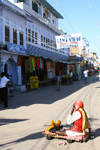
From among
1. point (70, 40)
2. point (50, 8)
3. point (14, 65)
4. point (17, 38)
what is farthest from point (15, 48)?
point (50, 8)

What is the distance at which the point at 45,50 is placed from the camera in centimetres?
2431

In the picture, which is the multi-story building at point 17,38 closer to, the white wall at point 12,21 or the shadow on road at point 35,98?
the white wall at point 12,21

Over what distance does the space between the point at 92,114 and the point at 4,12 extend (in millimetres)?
11420

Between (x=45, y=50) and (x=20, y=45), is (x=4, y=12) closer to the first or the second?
(x=20, y=45)

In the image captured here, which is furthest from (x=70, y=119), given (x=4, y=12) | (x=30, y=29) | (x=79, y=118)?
(x=30, y=29)

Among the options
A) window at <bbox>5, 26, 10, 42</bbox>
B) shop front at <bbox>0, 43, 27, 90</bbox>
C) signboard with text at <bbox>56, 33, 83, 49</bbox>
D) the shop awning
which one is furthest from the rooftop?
shop front at <bbox>0, 43, 27, 90</bbox>

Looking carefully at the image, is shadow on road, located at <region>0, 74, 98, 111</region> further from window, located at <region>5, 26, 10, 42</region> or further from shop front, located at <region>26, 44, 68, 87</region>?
window, located at <region>5, 26, 10, 42</region>

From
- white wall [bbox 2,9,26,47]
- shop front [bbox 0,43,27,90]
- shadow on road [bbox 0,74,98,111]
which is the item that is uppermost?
white wall [bbox 2,9,26,47]

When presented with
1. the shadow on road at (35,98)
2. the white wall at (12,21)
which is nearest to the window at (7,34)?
the white wall at (12,21)

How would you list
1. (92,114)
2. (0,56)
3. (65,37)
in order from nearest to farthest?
(92,114) → (0,56) → (65,37)

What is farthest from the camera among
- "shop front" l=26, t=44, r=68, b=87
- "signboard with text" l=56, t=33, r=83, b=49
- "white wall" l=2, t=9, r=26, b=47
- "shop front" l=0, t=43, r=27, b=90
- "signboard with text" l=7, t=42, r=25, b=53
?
"shop front" l=26, t=44, r=68, b=87

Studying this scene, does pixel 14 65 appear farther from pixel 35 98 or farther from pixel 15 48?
pixel 35 98

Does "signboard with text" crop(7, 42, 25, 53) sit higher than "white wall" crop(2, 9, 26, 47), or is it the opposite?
"white wall" crop(2, 9, 26, 47)

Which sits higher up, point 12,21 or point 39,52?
point 12,21
